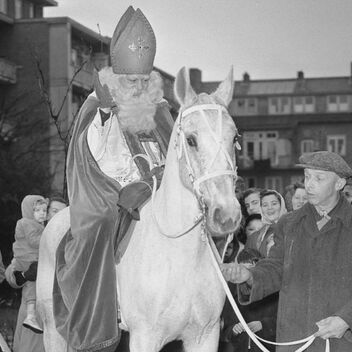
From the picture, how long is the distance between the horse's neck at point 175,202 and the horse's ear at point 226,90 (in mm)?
433

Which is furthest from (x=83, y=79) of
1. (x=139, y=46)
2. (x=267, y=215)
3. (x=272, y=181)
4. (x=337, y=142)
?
(x=337, y=142)

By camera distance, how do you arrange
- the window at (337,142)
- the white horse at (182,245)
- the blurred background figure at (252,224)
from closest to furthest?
the white horse at (182,245) → the blurred background figure at (252,224) → the window at (337,142)

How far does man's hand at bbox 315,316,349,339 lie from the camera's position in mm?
5480

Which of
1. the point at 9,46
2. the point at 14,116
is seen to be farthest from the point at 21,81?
the point at 14,116

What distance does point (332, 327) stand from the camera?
548cm

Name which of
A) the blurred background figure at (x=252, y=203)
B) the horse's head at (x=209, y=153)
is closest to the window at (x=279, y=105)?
the blurred background figure at (x=252, y=203)

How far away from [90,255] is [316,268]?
1.72 meters

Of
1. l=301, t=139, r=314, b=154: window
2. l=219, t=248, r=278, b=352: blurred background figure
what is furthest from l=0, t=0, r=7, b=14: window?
l=301, t=139, r=314, b=154: window

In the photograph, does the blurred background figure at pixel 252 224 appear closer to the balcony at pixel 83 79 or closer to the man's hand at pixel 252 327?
the man's hand at pixel 252 327

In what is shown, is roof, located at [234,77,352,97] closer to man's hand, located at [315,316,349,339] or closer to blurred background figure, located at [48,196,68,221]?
blurred background figure, located at [48,196,68,221]

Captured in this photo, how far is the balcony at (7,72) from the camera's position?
122 ft

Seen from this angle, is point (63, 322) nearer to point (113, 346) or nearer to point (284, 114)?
point (113, 346)

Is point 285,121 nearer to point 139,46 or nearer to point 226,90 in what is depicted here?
point 139,46

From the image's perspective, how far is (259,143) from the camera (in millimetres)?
76750
